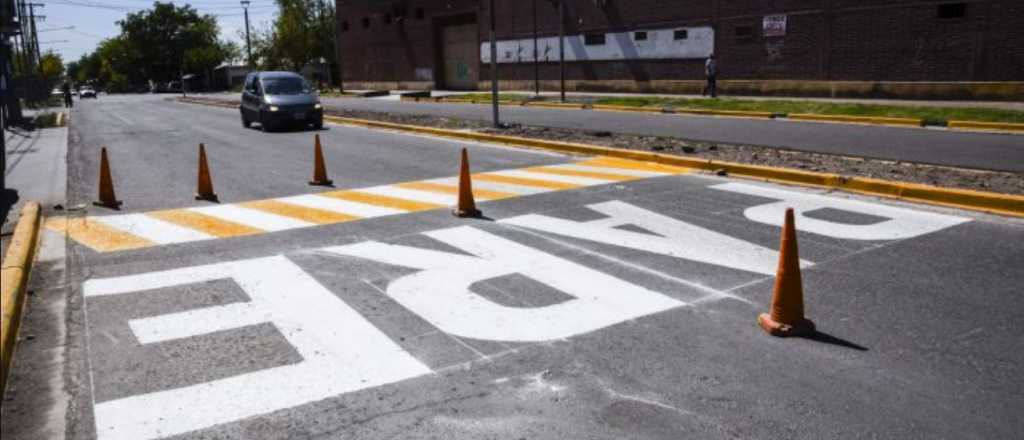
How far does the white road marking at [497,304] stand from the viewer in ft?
18.1

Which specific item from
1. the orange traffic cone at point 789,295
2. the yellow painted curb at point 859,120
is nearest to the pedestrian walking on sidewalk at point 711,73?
the yellow painted curb at point 859,120

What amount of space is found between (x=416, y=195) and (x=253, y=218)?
7.51 feet

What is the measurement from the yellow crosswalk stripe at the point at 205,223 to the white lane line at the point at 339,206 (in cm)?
120

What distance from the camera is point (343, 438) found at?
3973mm

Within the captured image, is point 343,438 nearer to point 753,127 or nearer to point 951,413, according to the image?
point 951,413

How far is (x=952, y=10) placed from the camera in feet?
82.1

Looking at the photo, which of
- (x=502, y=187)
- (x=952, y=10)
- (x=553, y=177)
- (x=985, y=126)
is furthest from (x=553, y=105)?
(x=502, y=187)

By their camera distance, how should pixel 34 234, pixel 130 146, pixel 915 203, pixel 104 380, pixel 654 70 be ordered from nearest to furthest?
pixel 104 380
pixel 34 234
pixel 915 203
pixel 130 146
pixel 654 70

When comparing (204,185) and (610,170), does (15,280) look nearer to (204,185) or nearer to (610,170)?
(204,185)

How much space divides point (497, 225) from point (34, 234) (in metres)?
5.06

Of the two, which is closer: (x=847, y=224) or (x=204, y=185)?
(x=847, y=224)

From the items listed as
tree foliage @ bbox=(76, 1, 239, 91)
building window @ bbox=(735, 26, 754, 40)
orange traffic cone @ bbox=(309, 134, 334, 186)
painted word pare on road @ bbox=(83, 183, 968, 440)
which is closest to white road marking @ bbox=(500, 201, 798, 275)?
painted word pare on road @ bbox=(83, 183, 968, 440)

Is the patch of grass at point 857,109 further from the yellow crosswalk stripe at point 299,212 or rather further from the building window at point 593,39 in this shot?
the yellow crosswalk stripe at point 299,212

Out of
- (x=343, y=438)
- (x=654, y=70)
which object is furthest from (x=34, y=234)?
(x=654, y=70)
